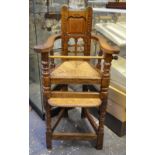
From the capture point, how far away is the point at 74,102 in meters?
1.41

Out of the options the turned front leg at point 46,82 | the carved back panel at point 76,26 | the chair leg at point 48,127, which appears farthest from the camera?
the carved back panel at point 76,26

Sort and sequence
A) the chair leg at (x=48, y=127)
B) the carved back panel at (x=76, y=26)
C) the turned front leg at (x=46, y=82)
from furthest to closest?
the carved back panel at (x=76, y=26) < the chair leg at (x=48, y=127) < the turned front leg at (x=46, y=82)

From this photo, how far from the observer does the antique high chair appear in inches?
53.9

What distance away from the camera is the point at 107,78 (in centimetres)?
140

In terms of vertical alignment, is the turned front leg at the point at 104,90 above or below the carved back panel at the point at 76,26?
below

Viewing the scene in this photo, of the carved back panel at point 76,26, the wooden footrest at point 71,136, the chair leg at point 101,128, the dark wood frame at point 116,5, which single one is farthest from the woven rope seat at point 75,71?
the dark wood frame at point 116,5

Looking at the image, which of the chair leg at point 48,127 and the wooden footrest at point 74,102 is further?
the chair leg at point 48,127

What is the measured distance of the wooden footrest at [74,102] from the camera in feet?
4.56

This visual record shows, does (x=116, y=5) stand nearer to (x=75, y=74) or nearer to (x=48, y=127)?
(x=75, y=74)

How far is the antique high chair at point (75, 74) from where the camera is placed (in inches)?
53.9

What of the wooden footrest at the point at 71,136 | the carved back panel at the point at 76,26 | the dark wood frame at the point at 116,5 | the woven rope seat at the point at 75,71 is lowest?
the wooden footrest at the point at 71,136

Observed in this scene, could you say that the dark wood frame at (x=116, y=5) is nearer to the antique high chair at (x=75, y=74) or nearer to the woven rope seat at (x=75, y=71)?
the antique high chair at (x=75, y=74)
